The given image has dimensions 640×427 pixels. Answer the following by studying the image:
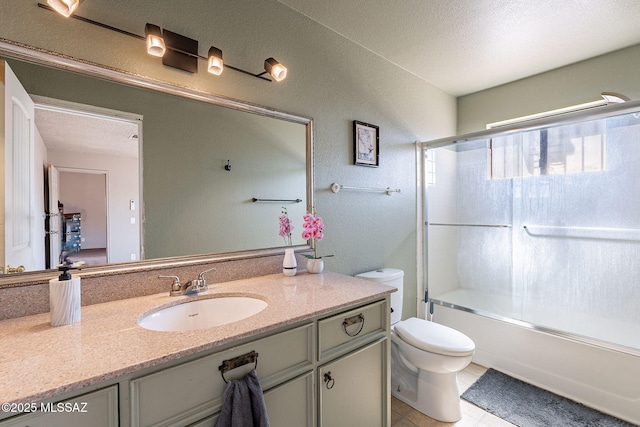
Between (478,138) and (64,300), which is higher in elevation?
(478,138)

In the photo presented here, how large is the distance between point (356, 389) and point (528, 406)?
1383 millimetres

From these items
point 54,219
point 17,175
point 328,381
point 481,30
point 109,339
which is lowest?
point 328,381

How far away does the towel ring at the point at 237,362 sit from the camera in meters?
0.88

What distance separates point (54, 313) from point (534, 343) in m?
2.76

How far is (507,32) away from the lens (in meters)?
1.98

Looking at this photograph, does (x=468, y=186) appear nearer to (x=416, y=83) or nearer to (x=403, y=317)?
(x=416, y=83)

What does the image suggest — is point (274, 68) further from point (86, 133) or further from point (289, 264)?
point (289, 264)

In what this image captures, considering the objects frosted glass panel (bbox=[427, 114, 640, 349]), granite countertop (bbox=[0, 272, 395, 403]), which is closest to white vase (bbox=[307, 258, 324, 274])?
granite countertop (bbox=[0, 272, 395, 403])

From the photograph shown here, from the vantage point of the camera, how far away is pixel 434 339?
176 cm

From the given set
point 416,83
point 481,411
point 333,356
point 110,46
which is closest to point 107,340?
point 333,356

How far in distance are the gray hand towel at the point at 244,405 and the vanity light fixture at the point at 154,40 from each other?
1.27 metres

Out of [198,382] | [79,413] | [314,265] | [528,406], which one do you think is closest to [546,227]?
[528,406]

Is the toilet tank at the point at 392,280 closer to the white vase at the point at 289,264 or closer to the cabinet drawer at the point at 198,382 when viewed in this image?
the white vase at the point at 289,264

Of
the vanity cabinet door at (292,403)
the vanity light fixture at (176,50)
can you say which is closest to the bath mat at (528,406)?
the vanity cabinet door at (292,403)
